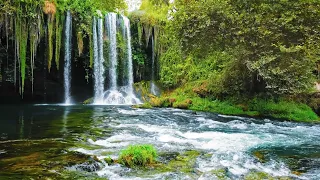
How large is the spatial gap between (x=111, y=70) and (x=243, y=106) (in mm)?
10615

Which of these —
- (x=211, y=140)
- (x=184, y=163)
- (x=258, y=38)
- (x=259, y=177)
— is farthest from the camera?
(x=258, y=38)

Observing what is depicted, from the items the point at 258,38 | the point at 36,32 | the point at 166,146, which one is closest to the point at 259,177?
the point at 166,146

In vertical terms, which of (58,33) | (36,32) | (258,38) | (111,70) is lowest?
(111,70)

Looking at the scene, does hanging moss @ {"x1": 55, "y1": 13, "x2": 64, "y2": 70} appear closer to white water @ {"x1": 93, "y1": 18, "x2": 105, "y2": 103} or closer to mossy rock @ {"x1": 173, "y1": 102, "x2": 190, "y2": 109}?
white water @ {"x1": 93, "y1": 18, "x2": 105, "y2": 103}

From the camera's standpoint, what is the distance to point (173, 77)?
2370 centimetres

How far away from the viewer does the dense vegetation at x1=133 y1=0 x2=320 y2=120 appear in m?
14.0

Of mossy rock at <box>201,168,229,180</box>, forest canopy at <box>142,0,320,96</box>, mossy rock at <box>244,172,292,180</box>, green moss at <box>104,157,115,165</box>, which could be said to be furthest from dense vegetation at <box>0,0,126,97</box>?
mossy rock at <box>244,172,292,180</box>

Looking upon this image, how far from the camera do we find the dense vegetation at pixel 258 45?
550 inches

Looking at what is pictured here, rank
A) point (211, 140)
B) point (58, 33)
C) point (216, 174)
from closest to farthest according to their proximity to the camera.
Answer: point (216, 174) < point (211, 140) < point (58, 33)

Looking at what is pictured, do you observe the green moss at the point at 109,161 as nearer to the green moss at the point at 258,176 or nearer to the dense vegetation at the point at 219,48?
the green moss at the point at 258,176

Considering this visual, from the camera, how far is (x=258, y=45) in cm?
1488

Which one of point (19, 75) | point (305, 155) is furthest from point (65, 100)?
point (305, 155)

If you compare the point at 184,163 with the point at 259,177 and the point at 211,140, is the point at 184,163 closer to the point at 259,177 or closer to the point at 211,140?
the point at 259,177

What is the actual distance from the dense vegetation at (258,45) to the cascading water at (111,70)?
21.9 ft
